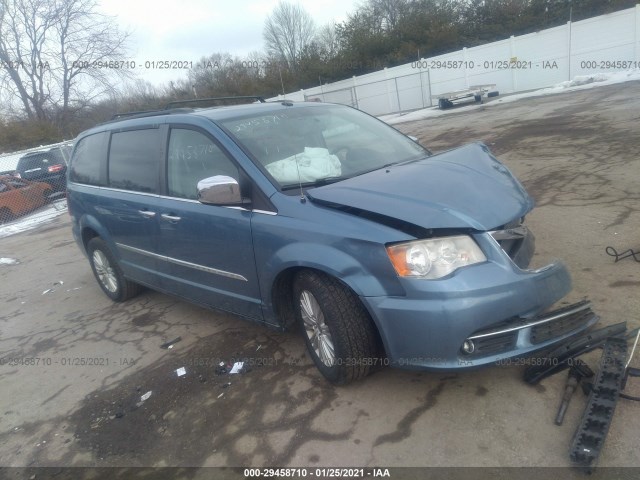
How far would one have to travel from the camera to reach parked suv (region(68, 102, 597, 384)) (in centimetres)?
247

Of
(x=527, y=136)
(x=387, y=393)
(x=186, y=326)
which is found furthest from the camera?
(x=527, y=136)

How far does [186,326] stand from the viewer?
4.42 m

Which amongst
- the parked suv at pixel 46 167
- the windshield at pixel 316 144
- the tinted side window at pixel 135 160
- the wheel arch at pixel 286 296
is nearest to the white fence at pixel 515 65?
the parked suv at pixel 46 167

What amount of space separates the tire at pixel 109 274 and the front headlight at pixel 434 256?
3.47 metres

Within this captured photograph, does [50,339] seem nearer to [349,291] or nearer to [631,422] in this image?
[349,291]

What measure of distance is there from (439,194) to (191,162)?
76.9 inches

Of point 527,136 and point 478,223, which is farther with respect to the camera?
point 527,136

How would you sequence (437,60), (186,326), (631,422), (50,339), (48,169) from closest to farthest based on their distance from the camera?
(631,422) < (186,326) < (50,339) < (48,169) < (437,60)

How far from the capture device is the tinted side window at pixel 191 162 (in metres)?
3.39

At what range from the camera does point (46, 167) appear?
616 inches

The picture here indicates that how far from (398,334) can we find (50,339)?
391 cm

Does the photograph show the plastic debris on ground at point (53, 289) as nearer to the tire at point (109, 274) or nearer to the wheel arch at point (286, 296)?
the tire at point (109, 274)

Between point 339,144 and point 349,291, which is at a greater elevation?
point 339,144

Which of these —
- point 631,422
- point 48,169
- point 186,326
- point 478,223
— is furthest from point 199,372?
point 48,169
